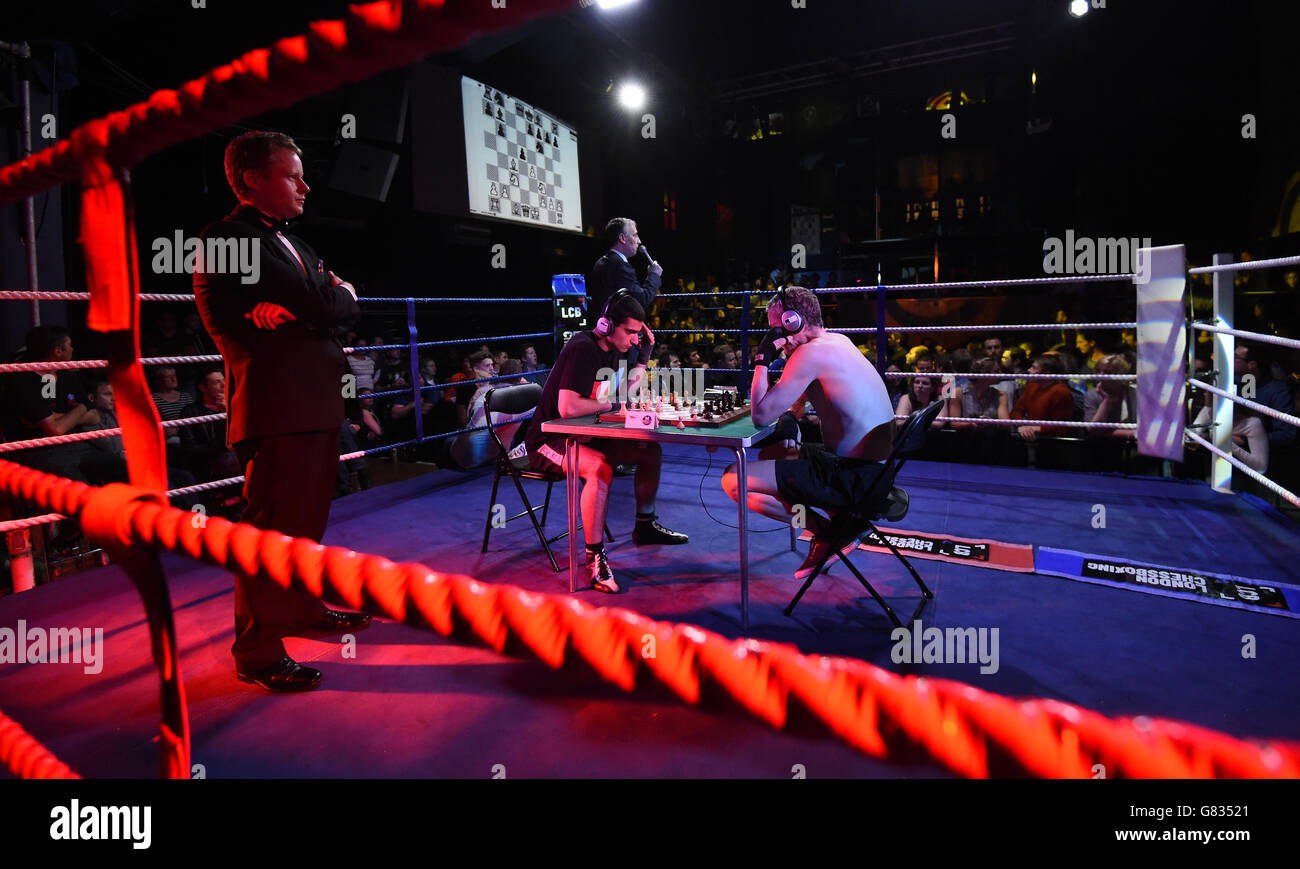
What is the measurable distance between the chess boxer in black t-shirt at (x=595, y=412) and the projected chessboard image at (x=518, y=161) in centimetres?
513

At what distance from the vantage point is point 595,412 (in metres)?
2.75

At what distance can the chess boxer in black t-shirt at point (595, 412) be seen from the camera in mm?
2672

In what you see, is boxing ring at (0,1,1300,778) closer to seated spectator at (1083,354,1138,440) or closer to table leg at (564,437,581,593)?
table leg at (564,437,581,593)

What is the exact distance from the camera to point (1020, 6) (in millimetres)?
9500

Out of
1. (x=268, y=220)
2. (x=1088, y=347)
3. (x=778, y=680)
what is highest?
(x=268, y=220)

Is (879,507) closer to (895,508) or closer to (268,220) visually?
(895,508)

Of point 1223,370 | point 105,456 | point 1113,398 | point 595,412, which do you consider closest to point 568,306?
point 595,412

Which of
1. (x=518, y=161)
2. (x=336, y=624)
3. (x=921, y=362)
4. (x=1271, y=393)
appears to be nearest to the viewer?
(x=336, y=624)

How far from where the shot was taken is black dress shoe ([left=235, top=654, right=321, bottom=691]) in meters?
1.88

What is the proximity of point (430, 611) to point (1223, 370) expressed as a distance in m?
4.26

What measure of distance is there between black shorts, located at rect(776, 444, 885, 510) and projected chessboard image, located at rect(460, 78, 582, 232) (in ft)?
→ 19.6

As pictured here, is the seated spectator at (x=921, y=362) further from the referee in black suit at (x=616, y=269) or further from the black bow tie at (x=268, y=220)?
the black bow tie at (x=268, y=220)
